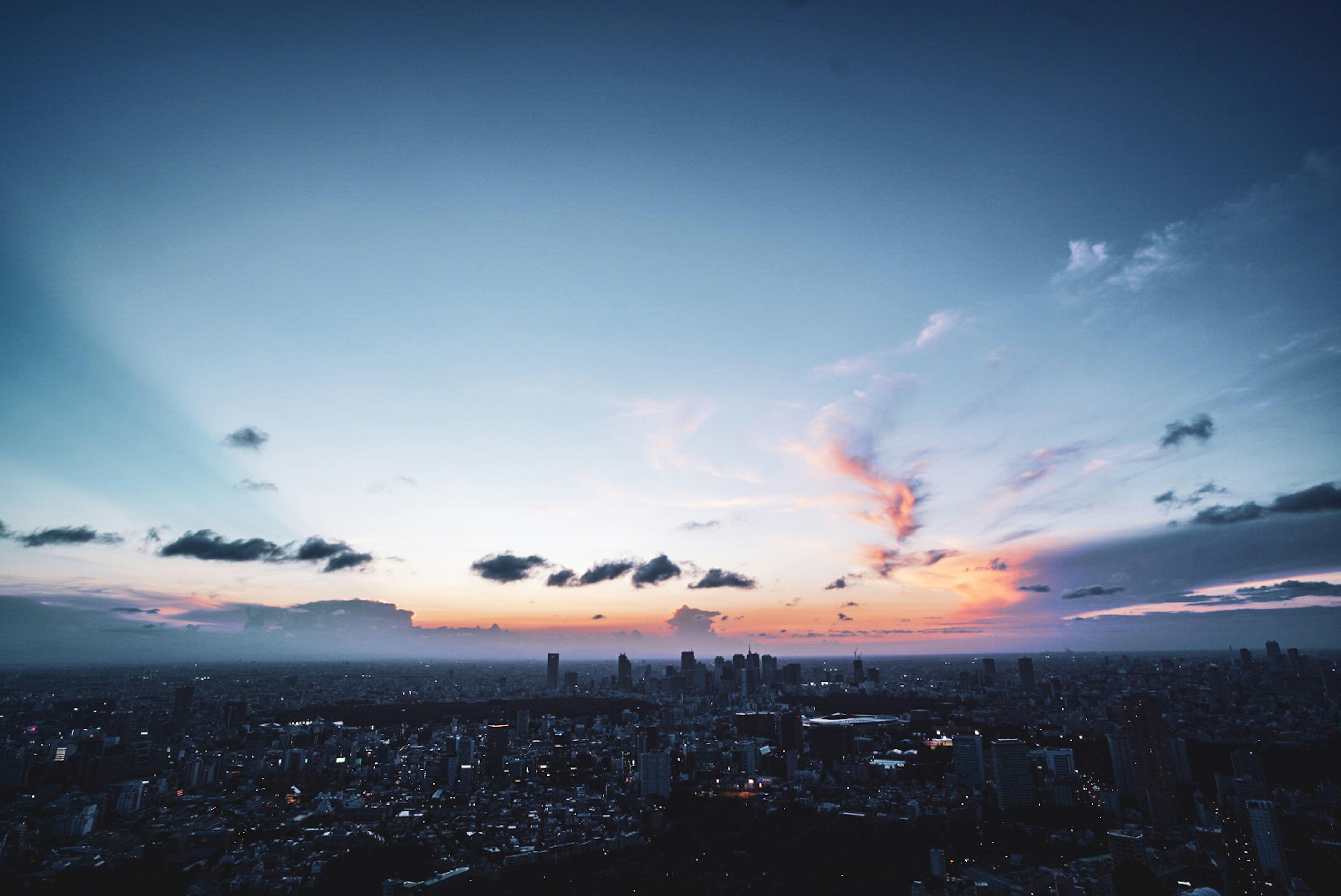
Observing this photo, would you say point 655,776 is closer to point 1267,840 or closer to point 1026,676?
point 1267,840

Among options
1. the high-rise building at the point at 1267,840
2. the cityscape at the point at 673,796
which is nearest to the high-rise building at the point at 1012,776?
the cityscape at the point at 673,796

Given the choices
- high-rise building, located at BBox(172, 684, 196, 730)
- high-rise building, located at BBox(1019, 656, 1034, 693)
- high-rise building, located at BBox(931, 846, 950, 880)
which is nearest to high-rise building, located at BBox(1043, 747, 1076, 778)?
high-rise building, located at BBox(931, 846, 950, 880)

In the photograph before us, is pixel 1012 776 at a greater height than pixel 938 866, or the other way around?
pixel 1012 776

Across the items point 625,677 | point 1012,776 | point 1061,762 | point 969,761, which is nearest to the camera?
point 1012,776

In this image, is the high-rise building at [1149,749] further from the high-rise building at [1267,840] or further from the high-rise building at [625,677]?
the high-rise building at [625,677]

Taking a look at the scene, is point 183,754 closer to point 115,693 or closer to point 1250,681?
point 115,693

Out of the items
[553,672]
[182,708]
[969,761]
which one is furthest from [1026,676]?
[182,708]

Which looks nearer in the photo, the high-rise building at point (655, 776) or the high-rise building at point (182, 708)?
the high-rise building at point (655, 776)
